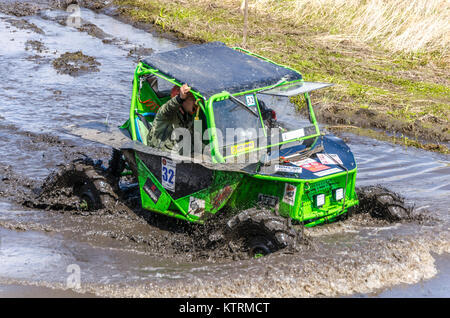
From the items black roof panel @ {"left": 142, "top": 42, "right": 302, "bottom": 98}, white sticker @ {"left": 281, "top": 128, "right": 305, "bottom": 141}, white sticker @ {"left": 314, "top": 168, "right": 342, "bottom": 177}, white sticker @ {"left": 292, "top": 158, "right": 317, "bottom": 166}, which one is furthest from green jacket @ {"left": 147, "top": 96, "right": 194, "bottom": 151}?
white sticker @ {"left": 314, "top": 168, "right": 342, "bottom": 177}

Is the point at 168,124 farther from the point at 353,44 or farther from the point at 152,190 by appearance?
the point at 353,44

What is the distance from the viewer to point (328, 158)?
763 cm

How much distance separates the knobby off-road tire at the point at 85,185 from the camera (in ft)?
27.2

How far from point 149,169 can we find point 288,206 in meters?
2.01

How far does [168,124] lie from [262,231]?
1.93 m

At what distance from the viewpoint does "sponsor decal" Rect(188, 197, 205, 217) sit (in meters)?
7.35

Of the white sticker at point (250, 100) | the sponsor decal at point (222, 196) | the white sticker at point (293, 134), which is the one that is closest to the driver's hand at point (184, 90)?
the white sticker at point (250, 100)

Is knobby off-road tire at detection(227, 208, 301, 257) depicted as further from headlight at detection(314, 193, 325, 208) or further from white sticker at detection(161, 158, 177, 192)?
white sticker at detection(161, 158, 177, 192)

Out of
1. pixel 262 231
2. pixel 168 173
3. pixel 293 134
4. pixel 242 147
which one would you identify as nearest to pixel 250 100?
pixel 242 147

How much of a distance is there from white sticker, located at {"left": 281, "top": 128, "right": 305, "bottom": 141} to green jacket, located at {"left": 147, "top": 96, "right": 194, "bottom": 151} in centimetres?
122
